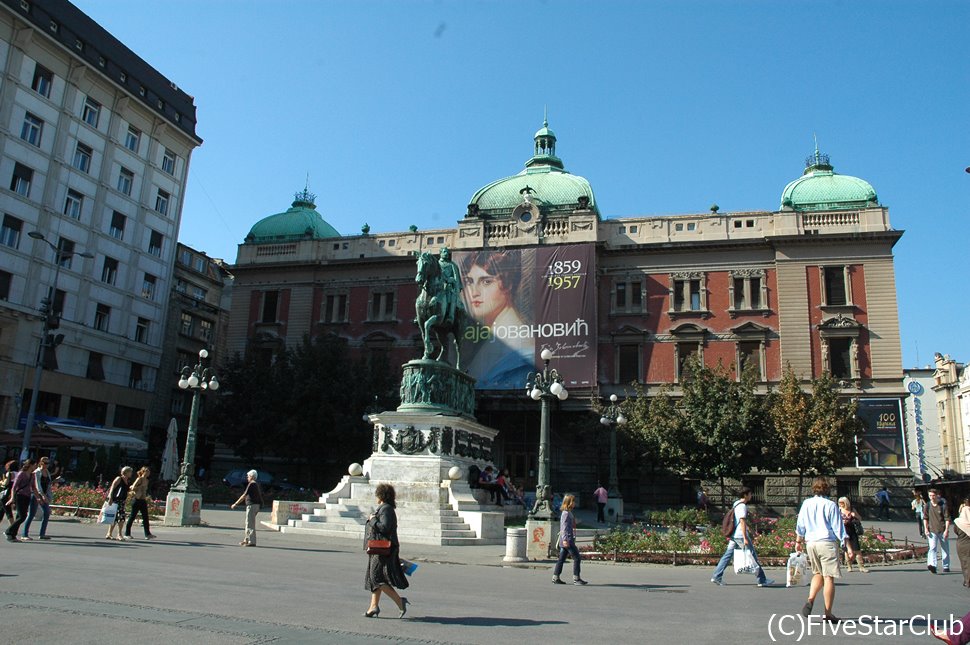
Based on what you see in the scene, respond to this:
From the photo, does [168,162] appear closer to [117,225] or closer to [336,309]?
[117,225]

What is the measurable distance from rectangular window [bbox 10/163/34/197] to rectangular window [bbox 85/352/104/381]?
9.17 metres

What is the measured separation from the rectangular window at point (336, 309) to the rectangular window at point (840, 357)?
90.3 feet

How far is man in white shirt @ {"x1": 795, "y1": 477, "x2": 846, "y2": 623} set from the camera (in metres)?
7.88

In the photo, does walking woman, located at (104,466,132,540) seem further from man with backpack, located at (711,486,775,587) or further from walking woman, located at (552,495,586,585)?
man with backpack, located at (711,486,775,587)

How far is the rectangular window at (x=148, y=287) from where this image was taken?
44938 mm

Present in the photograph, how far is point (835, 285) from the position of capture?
3931 cm

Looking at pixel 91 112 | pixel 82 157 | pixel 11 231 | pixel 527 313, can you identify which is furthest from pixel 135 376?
pixel 527 313

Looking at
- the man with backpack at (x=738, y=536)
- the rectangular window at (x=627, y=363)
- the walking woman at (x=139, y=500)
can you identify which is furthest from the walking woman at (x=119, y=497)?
the rectangular window at (x=627, y=363)

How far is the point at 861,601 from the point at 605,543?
6538mm

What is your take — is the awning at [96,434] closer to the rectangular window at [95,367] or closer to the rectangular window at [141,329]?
the rectangular window at [95,367]

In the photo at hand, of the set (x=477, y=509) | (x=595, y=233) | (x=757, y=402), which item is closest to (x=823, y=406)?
(x=757, y=402)

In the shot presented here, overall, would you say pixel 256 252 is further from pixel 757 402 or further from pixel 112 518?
pixel 112 518

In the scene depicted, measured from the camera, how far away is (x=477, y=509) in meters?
20.4

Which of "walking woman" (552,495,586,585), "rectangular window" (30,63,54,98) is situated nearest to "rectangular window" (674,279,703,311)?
"walking woman" (552,495,586,585)
